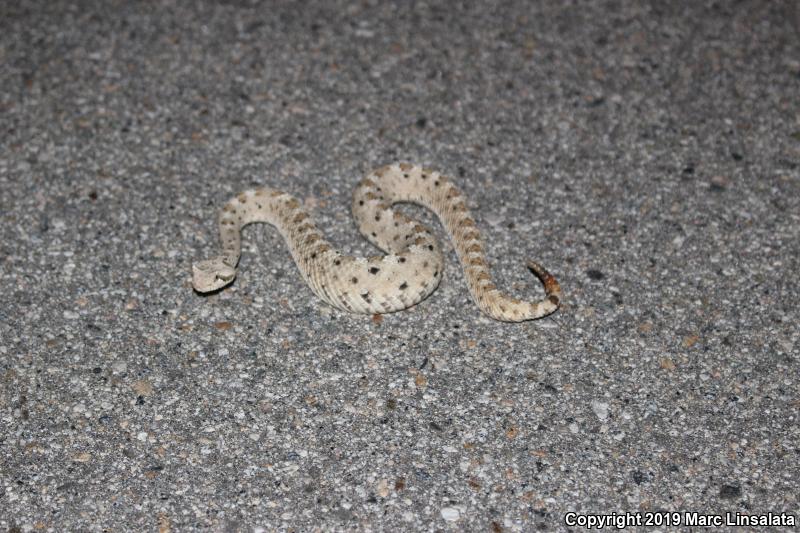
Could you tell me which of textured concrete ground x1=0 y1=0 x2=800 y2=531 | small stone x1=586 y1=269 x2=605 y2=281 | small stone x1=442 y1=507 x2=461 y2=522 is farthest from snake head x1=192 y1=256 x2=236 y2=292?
small stone x1=586 y1=269 x2=605 y2=281

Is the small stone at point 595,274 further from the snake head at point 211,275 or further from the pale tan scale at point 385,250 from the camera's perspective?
the snake head at point 211,275

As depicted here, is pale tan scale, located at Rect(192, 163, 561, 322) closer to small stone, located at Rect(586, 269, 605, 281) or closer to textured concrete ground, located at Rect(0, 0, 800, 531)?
textured concrete ground, located at Rect(0, 0, 800, 531)

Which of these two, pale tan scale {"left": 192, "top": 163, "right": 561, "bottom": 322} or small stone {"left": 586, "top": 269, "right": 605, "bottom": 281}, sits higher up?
small stone {"left": 586, "top": 269, "right": 605, "bottom": 281}

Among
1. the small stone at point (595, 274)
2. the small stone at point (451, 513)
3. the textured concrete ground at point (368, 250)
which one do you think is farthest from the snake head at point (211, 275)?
the small stone at point (595, 274)

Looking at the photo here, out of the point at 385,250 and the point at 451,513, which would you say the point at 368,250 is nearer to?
the point at 385,250

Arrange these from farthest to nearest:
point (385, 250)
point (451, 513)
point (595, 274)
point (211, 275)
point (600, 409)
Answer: point (385, 250) < point (595, 274) < point (211, 275) < point (600, 409) < point (451, 513)

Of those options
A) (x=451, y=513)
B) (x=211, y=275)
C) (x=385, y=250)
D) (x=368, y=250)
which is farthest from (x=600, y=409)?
(x=211, y=275)
